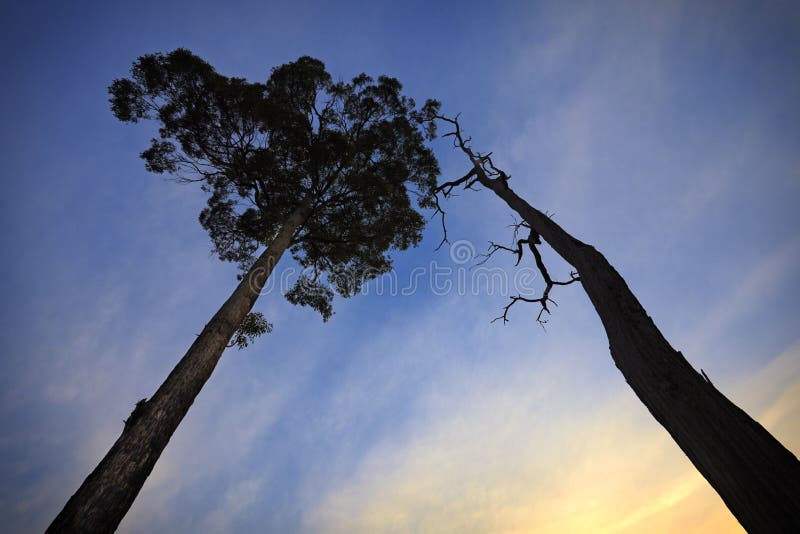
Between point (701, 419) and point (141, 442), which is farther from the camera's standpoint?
point (141, 442)

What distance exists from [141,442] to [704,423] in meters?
5.17

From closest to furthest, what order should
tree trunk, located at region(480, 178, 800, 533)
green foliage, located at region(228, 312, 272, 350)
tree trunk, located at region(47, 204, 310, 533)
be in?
tree trunk, located at region(480, 178, 800, 533)
tree trunk, located at region(47, 204, 310, 533)
green foliage, located at region(228, 312, 272, 350)

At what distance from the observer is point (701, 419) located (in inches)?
70.2

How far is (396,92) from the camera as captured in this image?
10.9 meters

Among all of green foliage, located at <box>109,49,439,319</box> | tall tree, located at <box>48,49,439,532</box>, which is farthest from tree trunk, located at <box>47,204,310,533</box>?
green foliage, located at <box>109,49,439,319</box>

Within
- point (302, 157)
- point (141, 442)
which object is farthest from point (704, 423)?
point (302, 157)

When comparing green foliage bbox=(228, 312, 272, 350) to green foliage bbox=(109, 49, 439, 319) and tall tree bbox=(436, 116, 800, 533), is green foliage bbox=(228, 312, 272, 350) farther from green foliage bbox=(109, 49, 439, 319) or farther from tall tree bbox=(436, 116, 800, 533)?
tall tree bbox=(436, 116, 800, 533)

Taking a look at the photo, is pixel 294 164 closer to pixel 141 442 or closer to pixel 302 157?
pixel 302 157

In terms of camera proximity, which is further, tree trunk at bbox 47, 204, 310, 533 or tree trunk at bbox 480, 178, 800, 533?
tree trunk at bbox 47, 204, 310, 533

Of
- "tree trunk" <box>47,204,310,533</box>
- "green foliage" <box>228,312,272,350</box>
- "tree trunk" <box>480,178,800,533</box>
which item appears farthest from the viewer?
"green foliage" <box>228,312,272,350</box>

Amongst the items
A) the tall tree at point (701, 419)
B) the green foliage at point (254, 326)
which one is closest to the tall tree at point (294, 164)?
the green foliage at point (254, 326)

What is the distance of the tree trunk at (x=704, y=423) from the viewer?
4.74ft

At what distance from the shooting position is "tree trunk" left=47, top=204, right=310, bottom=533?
116 inches

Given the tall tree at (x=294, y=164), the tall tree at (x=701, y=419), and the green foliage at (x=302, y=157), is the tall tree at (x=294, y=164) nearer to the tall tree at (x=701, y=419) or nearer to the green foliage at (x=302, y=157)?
the green foliage at (x=302, y=157)
